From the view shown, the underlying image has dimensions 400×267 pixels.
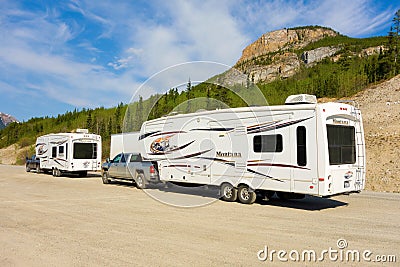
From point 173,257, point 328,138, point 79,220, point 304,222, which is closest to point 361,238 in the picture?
point 304,222

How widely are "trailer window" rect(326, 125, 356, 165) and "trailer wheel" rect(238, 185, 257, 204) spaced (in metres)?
2.76

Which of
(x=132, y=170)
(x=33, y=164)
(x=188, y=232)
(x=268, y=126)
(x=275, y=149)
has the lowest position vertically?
(x=188, y=232)

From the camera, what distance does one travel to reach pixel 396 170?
1919 centimetres

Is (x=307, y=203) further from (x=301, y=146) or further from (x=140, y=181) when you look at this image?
(x=140, y=181)

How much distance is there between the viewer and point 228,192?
454 inches

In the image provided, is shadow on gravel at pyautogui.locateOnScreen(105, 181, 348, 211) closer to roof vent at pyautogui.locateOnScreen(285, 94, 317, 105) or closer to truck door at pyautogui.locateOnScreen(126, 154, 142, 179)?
truck door at pyautogui.locateOnScreen(126, 154, 142, 179)

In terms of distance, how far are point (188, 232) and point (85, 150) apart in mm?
16248

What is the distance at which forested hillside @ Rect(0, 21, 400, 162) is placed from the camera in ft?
44.2

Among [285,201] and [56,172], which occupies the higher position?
[56,172]

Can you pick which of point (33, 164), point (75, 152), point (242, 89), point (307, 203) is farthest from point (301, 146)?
point (33, 164)

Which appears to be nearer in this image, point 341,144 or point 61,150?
point 341,144

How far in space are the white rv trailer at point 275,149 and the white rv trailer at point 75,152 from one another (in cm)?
1088

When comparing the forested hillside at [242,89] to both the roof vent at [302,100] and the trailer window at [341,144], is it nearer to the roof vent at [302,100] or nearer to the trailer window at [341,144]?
the roof vent at [302,100]

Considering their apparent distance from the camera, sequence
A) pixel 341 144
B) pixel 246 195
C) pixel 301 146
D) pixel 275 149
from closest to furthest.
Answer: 1. pixel 301 146
2. pixel 341 144
3. pixel 275 149
4. pixel 246 195
